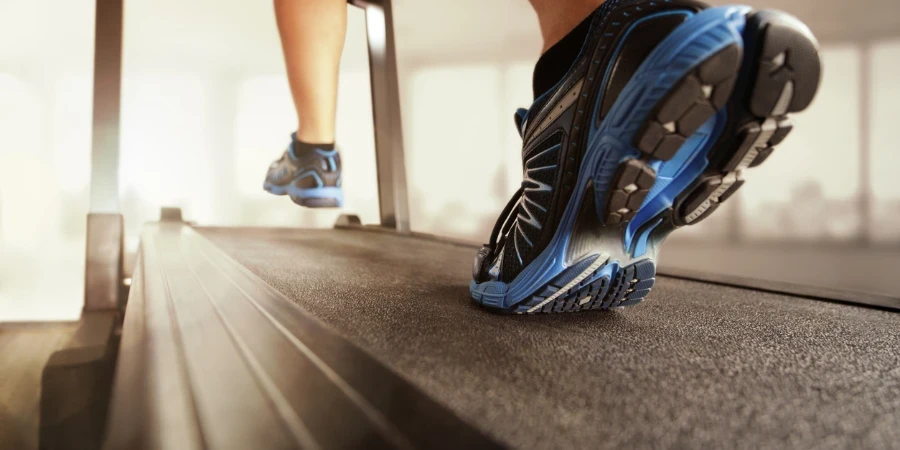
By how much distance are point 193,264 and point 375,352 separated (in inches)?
24.4

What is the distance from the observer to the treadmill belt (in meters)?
0.35

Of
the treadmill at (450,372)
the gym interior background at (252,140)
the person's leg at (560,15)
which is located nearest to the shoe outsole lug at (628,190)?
the treadmill at (450,372)

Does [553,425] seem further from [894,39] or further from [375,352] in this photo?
[894,39]

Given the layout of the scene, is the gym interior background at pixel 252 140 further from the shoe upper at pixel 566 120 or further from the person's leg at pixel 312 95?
the shoe upper at pixel 566 120

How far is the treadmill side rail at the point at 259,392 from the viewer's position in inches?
11.8

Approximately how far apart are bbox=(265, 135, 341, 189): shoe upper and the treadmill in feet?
2.56

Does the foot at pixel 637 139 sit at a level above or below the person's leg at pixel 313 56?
below

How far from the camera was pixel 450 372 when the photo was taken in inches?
17.2

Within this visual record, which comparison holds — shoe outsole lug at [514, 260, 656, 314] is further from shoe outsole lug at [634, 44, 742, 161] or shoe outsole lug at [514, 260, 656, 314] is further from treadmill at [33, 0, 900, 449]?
shoe outsole lug at [634, 44, 742, 161]

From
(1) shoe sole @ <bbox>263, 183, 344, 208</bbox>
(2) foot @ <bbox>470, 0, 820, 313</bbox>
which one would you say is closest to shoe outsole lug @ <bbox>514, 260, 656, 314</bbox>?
(2) foot @ <bbox>470, 0, 820, 313</bbox>

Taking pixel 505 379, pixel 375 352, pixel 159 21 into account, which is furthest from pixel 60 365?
pixel 159 21

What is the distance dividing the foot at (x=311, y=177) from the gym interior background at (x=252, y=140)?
1747 millimetres

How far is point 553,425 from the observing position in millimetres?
342

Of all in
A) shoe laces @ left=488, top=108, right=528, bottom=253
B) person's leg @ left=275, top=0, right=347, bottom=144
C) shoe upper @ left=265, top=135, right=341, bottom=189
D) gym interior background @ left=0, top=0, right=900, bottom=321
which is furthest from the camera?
gym interior background @ left=0, top=0, right=900, bottom=321
